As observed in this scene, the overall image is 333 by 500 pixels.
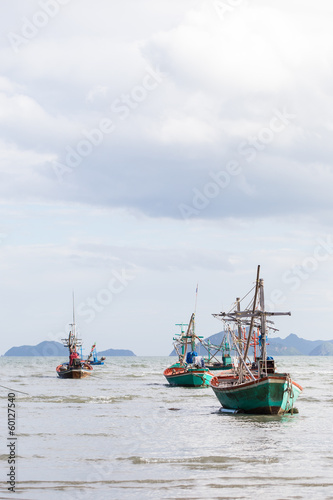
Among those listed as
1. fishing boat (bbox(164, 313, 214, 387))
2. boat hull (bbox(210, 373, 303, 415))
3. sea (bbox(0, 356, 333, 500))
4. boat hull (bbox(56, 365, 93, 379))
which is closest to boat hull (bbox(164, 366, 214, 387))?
fishing boat (bbox(164, 313, 214, 387))

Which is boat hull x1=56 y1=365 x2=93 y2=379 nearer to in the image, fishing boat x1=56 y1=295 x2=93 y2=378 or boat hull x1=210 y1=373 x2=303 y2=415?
fishing boat x1=56 y1=295 x2=93 y2=378

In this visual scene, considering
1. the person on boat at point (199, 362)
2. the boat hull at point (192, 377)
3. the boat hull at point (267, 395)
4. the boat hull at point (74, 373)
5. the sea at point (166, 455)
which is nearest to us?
the sea at point (166, 455)

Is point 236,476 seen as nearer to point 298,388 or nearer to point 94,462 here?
point 94,462

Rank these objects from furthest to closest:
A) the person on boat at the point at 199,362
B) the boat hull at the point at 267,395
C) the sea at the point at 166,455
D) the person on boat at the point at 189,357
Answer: the person on boat at the point at 189,357, the person on boat at the point at 199,362, the boat hull at the point at 267,395, the sea at the point at 166,455

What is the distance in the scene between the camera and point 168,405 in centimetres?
5247

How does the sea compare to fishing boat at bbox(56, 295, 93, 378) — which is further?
fishing boat at bbox(56, 295, 93, 378)

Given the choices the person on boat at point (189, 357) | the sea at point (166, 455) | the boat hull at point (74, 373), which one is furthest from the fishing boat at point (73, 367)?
the sea at point (166, 455)

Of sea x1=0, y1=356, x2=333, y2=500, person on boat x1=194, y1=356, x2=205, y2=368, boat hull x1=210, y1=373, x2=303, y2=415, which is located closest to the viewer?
sea x1=0, y1=356, x2=333, y2=500

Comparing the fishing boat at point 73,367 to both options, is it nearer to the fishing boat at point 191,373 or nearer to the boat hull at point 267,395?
the fishing boat at point 191,373

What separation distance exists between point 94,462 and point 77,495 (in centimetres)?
566

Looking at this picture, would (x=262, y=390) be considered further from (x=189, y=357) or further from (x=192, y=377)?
(x=189, y=357)

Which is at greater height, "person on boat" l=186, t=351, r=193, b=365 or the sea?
"person on boat" l=186, t=351, r=193, b=365

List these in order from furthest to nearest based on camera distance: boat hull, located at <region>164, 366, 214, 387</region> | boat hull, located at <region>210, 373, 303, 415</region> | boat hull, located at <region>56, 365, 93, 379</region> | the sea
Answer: boat hull, located at <region>56, 365, 93, 379</region>
boat hull, located at <region>164, 366, 214, 387</region>
boat hull, located at <region>210, 373, 303, 415</region>
the sea

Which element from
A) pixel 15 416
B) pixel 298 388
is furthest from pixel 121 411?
pixel 298 388
